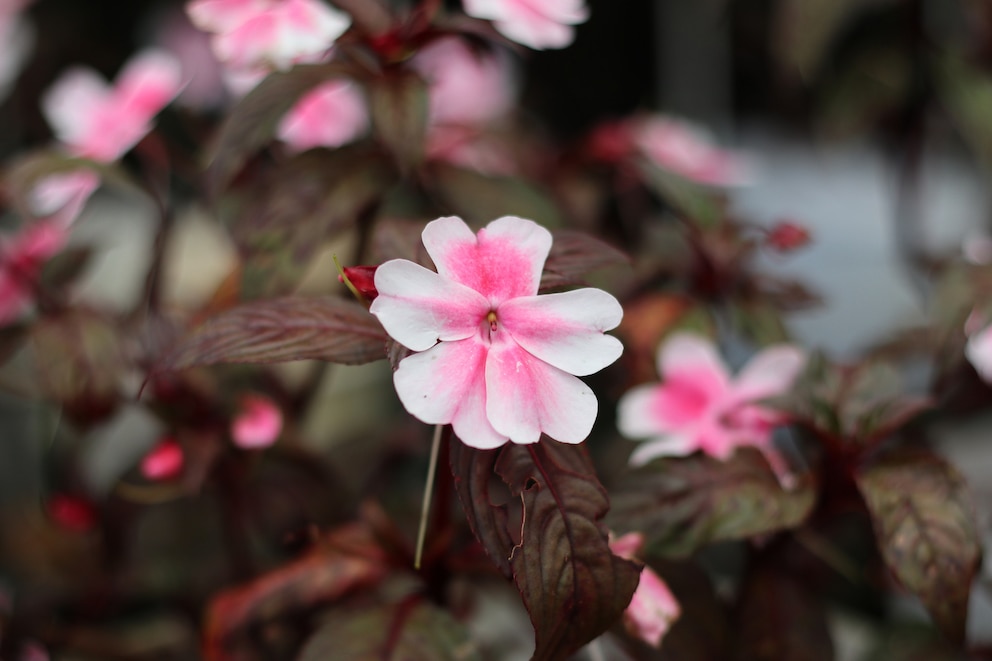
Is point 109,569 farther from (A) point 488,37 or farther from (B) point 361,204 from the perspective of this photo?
(A) point 488,37

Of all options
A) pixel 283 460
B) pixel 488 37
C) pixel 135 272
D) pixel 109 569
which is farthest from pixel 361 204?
pixel 135 272

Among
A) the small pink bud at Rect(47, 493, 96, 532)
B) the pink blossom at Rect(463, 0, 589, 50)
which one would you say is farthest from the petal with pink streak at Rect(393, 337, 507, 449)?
the small pink bud at Rect(47, 493, 96, 532)

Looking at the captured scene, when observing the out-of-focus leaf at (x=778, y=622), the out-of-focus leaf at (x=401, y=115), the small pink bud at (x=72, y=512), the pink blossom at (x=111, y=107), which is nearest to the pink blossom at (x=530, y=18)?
the out-of-focus leaf at (x=401, y=115)

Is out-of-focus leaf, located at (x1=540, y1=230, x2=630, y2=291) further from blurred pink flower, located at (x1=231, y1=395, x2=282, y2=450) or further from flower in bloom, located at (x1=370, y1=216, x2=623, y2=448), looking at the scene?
blurred pink flower, located at (x1=231, y1=395, x2=282, y2=450)

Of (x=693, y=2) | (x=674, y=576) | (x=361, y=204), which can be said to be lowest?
(x=693, y=2)

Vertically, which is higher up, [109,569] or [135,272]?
[109,569]

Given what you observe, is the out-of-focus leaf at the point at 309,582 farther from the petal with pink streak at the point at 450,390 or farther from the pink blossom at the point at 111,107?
the pink blossom at the point at 111,107

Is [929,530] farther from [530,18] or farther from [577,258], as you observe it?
[530,18]
